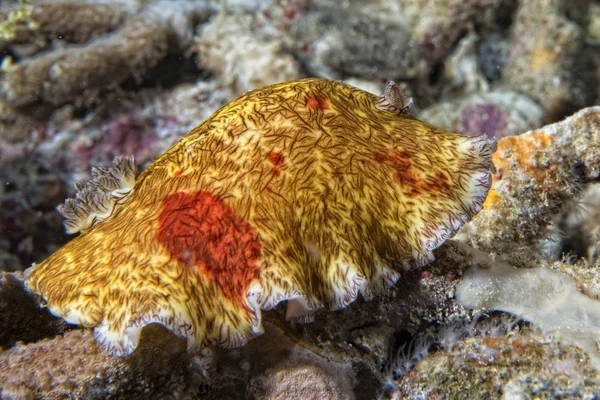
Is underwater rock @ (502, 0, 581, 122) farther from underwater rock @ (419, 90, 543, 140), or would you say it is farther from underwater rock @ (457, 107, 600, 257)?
underwater rock @ (457, 107, 600, 257)

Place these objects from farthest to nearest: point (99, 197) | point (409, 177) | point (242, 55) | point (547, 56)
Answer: point (547, 56) < point (242, 55) < point (99, 197) < point (409, 177)

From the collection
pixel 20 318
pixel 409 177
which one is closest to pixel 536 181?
pixel 409 177

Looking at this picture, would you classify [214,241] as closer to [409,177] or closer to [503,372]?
[409,177]

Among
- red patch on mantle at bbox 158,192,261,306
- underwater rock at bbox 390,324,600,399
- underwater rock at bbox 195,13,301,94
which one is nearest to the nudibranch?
red patch on mantle at bbox 158,192,261,306

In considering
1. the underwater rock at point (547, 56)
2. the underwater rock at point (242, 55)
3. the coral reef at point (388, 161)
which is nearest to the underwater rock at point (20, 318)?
the coral reef at point (388, 161)

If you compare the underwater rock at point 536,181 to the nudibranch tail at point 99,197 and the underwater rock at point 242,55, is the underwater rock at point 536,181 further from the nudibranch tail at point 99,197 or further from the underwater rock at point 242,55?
the underwater rock at point 242,55

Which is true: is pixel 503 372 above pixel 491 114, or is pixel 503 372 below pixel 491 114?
above

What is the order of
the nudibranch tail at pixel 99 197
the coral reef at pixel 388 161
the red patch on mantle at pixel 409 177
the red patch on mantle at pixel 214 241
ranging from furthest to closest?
the nudibranch tail at pixel 99 197, the red patch on mantle at pixel 409 177, the coral reef at pixel 388 161, the red patch on mantle at pixel 214 241

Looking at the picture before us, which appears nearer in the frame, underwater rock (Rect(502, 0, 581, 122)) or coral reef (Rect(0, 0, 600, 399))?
coral reef (Rect(0, 0, 600, 399))
